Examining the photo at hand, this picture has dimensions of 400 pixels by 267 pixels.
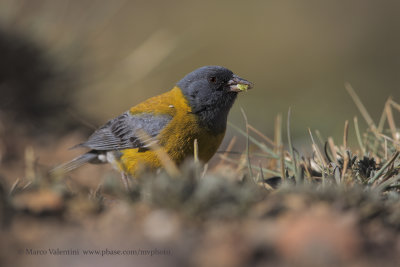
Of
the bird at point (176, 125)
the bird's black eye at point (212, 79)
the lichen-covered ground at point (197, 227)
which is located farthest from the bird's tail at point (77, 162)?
the lichen-covered ground at point (197, 227)

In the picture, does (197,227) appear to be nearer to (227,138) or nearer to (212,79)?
(212,79)

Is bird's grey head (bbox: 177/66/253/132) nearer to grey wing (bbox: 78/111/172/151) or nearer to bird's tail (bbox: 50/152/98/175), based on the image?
grey wing (bbox: 78/111/172/151)

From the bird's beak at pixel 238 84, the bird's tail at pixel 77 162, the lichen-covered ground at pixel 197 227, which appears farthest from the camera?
the bird's tail at pixel 77 162

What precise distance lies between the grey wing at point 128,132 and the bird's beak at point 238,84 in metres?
0.62

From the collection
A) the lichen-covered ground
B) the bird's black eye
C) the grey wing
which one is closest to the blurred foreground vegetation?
the lichen-covered ground

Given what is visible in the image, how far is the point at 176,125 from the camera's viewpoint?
4.14 m

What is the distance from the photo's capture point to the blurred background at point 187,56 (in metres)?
6.19

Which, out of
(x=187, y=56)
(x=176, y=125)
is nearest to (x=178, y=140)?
(x=176, y=125)

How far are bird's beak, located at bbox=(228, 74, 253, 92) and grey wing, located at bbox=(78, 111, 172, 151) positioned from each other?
0.62m

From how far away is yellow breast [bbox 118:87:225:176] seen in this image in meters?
4.03

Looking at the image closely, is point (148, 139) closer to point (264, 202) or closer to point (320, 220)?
point (264, 202)

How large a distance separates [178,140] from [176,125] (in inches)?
6.3

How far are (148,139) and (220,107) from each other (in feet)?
2.22

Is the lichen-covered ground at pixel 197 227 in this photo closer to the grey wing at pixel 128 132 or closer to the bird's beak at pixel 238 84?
the grey wing at pixel 128 132
